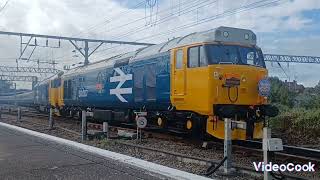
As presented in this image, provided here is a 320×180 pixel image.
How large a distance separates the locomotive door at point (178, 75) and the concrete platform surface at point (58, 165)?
363cm

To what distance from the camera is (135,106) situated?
17.8 meters

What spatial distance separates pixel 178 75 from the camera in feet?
46.7

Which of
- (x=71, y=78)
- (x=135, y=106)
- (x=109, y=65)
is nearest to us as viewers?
(x=135, y=106)

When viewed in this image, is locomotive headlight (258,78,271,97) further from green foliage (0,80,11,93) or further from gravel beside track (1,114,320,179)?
green foliage (0,80,11,93)

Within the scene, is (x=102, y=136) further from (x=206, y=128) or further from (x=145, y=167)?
(x=145, y=167)

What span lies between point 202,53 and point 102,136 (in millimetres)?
5262

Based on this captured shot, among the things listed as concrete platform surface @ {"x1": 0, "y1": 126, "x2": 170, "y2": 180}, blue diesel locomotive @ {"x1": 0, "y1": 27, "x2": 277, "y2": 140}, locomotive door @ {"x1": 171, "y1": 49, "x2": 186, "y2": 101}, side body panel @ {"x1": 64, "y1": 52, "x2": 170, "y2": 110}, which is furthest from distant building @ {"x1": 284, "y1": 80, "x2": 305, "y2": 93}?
concrete platform surface @ {"x1": 0, "y1": 126, "x2": 170, "y2": 180}

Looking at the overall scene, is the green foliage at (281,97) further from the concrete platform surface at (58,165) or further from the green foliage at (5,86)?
the green foliage at (5,86)

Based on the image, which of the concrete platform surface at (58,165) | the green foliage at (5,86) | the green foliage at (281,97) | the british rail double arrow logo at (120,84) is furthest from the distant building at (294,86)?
the green foliage at (5,86)

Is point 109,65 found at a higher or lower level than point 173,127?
higher

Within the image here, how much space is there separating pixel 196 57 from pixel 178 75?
3.32ft

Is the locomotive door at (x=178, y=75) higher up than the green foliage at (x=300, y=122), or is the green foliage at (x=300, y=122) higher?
the locomotive door at (x=178, y=75)

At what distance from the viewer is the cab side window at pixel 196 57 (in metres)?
13.2

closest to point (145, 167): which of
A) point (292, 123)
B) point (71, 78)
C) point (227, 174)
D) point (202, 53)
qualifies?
point (227, 174)
